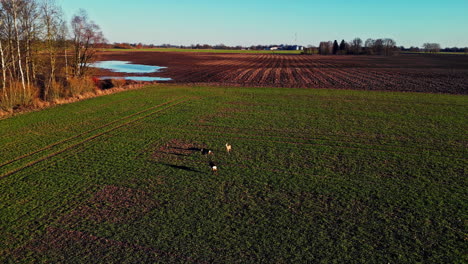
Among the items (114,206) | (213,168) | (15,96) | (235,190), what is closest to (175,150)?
(213,168)

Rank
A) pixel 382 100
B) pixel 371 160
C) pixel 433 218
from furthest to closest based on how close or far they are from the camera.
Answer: pixel 382 100 < pixel 371 160 < pixel 433 218

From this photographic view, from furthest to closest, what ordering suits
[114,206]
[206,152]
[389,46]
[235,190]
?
[389,46]
[206,152]
[235,190]
[114,206]

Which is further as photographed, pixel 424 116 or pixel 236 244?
pixel 424 116

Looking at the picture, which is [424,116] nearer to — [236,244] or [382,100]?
[382,100]

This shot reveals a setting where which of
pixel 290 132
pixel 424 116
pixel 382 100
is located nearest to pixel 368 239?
pixel 290 132

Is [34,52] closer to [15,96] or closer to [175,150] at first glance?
[15,96]

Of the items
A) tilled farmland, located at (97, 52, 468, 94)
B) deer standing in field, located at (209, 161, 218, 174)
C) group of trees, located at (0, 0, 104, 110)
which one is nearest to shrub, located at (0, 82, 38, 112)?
group of trees, located at (0, 0, 104, 110)
